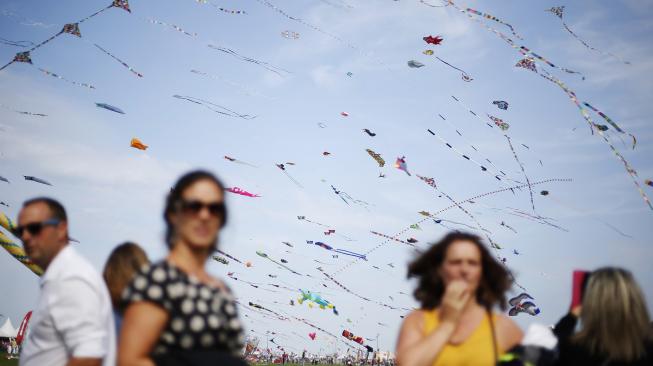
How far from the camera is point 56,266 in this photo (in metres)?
3.38

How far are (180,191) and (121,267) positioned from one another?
64.8 inches

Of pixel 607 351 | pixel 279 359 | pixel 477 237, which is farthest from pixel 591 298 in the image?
pixel 279 359

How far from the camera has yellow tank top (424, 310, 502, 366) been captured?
3.29 metres

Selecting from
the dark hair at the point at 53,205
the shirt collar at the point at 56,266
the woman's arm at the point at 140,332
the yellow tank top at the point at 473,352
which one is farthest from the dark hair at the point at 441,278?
the dark hair at the point at 53,205

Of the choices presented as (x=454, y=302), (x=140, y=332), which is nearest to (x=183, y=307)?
(x=140, y=332)

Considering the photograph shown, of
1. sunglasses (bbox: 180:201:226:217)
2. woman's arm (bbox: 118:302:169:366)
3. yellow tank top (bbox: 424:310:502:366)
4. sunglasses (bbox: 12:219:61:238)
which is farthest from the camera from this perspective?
sunglasses (bbox: 12:219:61:238)

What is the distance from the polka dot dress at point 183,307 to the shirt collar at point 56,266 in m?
1.02

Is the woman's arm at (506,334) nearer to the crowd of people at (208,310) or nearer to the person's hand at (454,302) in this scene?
the crowd of people at (208,310)

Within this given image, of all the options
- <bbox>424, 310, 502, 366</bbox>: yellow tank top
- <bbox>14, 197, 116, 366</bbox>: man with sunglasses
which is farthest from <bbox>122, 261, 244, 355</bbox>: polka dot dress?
<bbox>424, 310, 502, 366</bbox>: yellow tank top

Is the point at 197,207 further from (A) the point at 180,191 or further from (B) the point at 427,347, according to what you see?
(B) the point at 427,347

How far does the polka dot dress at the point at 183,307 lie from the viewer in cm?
247

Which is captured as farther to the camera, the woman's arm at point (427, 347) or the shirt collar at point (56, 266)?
the shirt collar at point (56, 266)

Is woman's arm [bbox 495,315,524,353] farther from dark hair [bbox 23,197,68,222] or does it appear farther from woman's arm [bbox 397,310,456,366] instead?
dark hair [bbox 23,197,68,222]

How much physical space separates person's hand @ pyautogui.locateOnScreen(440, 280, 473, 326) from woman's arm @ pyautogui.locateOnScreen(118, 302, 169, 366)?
4.78ft
